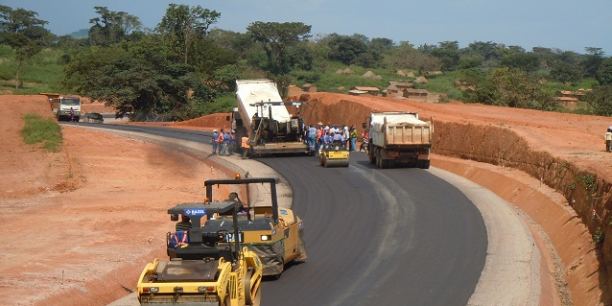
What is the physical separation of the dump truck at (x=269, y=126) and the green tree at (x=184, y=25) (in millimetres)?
48413

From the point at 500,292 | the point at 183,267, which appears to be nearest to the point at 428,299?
the point at 500,292

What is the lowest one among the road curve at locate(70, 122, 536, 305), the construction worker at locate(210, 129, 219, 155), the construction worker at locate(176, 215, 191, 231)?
the road curve at locate(70, 122, 536, 305)

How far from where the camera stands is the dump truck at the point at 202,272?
11.2 metres

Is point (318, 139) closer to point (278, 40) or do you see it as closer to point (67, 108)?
point (67, 108)

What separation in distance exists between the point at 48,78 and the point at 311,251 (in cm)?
9859

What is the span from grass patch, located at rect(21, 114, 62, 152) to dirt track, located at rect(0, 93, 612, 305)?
68cm

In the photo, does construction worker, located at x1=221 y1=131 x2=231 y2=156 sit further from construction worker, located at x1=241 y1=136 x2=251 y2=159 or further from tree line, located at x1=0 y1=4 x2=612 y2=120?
tree line, located at x1=0 y1=4 x2=612 y2=120

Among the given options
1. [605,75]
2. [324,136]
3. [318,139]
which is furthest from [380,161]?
[605,75]

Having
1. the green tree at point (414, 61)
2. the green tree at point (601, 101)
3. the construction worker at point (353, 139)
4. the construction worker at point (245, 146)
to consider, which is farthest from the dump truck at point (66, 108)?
the green tree at point (414, 61)

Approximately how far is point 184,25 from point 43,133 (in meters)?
51.9

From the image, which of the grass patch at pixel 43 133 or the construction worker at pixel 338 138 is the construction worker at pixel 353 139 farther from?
the grass patch at pixel 43 133

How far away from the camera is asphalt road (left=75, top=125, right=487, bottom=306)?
16156mm

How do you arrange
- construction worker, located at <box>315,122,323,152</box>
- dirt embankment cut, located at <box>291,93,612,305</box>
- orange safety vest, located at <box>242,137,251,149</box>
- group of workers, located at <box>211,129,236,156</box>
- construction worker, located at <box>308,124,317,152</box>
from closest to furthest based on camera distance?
dirt embankment cut, located at <box>291,93,612,305</box> → construction worker, located at <box>308,124,317,152</box> → orange safety vest, located at <box>242,137,251,149</box> → construction worker, located at <box>315,122,323,152</box> → group of workers, located at <box>211,129,236,156</box>

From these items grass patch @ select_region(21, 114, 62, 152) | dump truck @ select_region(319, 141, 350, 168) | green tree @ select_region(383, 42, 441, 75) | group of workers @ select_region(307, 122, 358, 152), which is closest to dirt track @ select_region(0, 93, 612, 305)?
grass patch @ select_region(21, 114, 62, 152)
